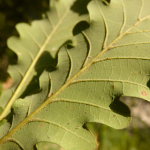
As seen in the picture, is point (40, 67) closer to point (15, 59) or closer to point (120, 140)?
point (15, 59)

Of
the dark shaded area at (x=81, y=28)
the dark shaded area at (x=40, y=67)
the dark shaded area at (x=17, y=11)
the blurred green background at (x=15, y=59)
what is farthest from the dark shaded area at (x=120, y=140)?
the dark shaded area at (x=81, y=28)

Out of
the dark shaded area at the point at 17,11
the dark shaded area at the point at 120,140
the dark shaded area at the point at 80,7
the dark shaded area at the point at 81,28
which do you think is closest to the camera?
the dark shaded area at the point at 81,28

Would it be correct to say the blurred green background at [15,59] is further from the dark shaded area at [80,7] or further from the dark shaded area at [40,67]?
the dark shaded area at [40,67]

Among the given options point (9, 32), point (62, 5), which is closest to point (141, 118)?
point (9, 32)

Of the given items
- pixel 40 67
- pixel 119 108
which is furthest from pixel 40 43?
pixel 119 108

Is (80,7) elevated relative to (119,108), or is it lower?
elevated

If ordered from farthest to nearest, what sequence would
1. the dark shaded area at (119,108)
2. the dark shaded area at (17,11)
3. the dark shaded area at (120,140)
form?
the dark shaded area at (120,140)
the dark shaded area at (17,11)
the dark shaded area at (119,108)

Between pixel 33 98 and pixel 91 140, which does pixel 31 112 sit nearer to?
pixel 33 98

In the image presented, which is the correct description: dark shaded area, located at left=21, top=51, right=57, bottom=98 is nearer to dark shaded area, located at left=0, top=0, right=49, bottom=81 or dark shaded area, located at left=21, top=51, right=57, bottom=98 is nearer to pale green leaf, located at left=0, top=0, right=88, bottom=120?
pale green leaf, located at left=0, top=0, right=88, bottom=120

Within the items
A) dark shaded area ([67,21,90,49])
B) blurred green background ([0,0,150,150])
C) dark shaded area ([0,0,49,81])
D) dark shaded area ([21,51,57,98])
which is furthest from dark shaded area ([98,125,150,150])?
dark shaded area ([67,21,90,49])

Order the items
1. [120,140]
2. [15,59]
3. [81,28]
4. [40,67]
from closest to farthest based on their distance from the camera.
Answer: [81,28], [40,67], [15,59], [120,140]
